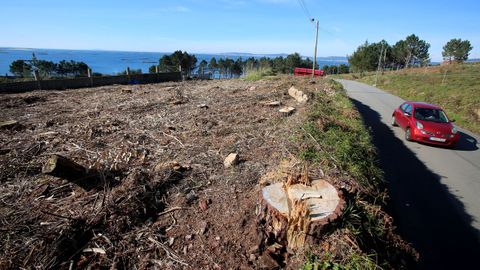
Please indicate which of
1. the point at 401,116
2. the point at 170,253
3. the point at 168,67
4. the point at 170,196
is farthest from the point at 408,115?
the point at 168,67

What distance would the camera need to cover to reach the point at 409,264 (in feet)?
11.9

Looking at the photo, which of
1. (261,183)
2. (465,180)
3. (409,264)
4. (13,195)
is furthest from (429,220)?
(13,195)

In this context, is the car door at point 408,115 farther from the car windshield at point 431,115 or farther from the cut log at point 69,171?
the cut log at point 69,171

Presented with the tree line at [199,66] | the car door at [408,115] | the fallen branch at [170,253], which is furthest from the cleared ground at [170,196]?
the tree line at [199,66]

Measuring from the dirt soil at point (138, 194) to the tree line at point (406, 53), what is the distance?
199 feet

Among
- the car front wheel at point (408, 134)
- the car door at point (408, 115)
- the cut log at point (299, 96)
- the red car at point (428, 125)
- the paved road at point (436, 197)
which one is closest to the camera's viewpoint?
the paved road at point (436, 197)

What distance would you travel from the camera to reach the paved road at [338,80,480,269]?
479cm

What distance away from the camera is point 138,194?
3.59m

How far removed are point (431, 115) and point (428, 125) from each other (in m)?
0.91

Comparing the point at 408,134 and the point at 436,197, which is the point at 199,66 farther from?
the point at 436,197

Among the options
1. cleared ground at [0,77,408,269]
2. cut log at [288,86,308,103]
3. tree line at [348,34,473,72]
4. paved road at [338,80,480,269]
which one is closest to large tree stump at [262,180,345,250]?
cleared ground at [0,77,408,269]

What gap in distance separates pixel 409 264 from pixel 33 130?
8350 mm

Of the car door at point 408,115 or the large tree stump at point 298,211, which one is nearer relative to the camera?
the large tree stump at point 298,211

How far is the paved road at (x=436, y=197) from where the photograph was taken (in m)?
4.79
